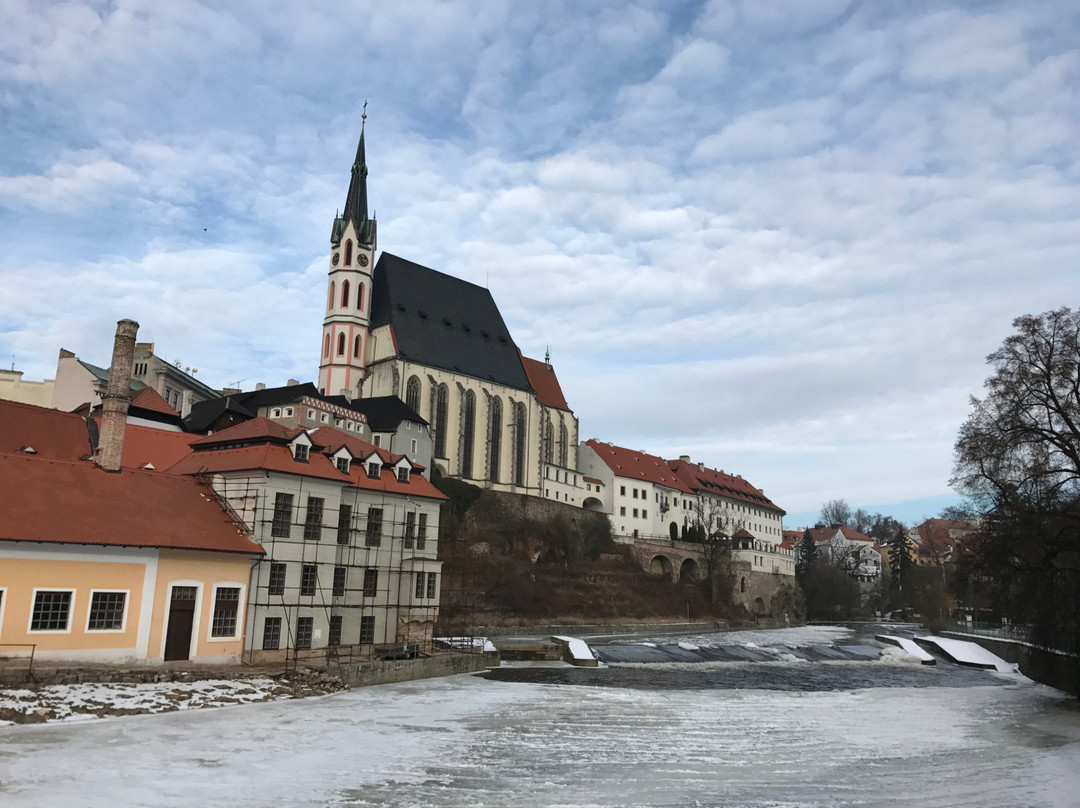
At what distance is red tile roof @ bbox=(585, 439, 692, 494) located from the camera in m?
98.3

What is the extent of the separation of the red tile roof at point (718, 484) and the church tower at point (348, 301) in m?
46.5

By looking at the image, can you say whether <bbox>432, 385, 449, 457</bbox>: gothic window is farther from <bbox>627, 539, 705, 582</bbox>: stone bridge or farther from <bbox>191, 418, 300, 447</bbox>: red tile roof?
<bbox>191, 418, 300, 447</bbox>: red tile roof

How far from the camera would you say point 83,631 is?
27.1 m

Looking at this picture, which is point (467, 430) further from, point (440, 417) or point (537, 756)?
point (537, 756)

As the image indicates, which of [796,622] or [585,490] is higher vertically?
[585,490]

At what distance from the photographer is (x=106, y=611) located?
2784 centimetres

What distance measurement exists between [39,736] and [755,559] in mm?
94600

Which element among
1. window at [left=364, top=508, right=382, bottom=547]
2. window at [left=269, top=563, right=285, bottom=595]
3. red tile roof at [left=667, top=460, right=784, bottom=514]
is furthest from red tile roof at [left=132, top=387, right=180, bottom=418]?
red tile roof at [left=667, top=460, right=784, bottom=514]

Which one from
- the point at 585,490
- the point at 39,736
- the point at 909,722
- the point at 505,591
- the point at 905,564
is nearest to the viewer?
the point at 39,736

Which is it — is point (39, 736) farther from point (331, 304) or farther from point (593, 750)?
point (331, 304)

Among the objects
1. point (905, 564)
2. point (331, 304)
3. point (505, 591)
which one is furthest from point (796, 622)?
point (331, 304)

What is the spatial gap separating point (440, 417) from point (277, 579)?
162ft

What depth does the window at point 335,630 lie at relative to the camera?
123 feet

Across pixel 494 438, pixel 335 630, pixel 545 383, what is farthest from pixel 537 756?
pixel 545 383
